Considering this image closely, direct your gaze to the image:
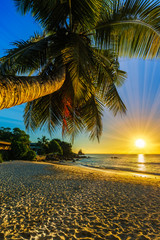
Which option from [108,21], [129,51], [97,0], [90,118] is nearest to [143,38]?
[129,51]

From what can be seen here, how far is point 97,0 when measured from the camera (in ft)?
9.98

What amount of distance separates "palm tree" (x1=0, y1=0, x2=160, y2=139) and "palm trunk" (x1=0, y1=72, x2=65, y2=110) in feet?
0.05

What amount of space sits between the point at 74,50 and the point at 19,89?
1.88 meters

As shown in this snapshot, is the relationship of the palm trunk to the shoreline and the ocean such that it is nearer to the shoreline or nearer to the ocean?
the shoreline

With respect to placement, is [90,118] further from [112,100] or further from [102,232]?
[102,232]

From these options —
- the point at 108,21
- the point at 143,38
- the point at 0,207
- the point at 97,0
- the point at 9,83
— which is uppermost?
the point at 108,21

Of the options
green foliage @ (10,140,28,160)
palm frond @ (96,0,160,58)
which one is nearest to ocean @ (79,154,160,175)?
green foliage @ (10,140,28,160)

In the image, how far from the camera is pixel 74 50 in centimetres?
316

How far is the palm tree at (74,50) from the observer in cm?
311

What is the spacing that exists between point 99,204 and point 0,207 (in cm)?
197

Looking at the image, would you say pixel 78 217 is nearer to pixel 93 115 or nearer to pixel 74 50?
pixel 74 50

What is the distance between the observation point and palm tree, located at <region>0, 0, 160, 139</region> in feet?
10.2

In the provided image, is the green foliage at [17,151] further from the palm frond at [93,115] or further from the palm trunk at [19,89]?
the palm trunk at [19,89]

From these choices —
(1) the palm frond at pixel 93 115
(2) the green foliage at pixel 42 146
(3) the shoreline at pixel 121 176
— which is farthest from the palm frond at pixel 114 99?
(2) the green foliage at pixel 42 146
